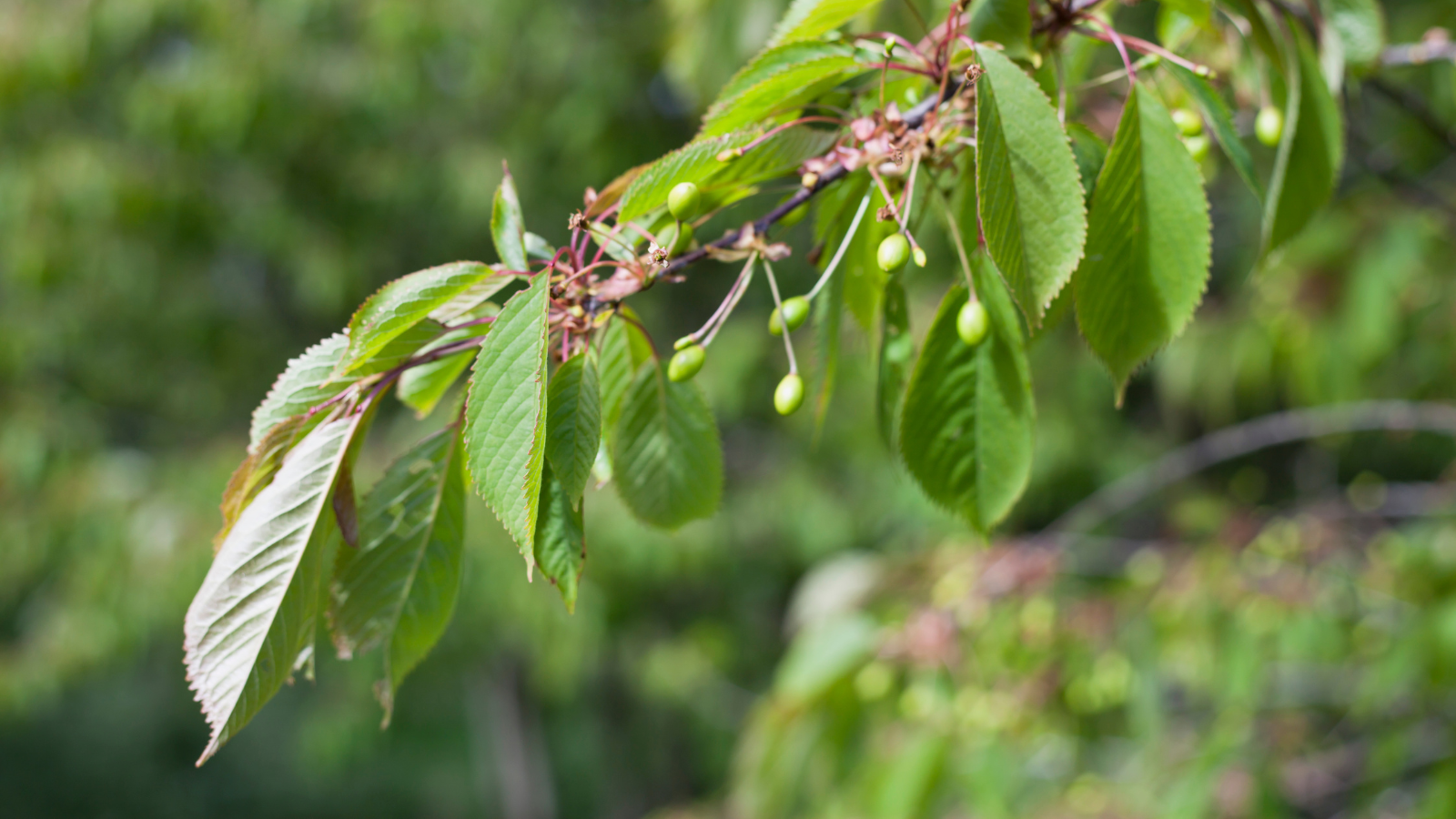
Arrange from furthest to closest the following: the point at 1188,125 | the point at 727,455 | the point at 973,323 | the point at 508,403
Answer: the point at 727,455 < the point at 1188,125 < the point at 973,323 < the point at 508,403

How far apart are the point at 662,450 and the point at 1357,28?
0.60m

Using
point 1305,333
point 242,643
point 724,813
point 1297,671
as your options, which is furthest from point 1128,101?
point 724,813

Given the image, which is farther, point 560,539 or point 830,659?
point 830,659

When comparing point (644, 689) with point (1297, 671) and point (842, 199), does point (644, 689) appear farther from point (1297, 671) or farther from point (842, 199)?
point (842, 199)

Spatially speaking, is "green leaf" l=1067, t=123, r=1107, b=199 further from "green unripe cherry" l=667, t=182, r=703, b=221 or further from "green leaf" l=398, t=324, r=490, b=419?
"green leaf" l=398, t=324, r=490, b=419

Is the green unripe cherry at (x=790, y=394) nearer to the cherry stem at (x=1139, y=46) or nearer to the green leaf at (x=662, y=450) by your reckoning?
the green leaf at (x=662, y=450)

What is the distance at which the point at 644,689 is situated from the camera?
4.22m

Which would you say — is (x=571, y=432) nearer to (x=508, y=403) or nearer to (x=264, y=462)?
(x=508, y=403)

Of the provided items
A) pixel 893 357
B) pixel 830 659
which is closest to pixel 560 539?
pixel 893 357

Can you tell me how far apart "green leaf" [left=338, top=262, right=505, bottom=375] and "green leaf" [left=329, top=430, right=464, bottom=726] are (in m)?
0.09

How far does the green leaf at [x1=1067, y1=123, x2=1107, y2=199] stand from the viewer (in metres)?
0.49

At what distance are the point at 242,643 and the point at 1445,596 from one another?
1.41 m

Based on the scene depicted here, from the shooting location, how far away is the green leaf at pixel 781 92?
44 centimetres

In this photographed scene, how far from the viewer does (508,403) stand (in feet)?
1.17
